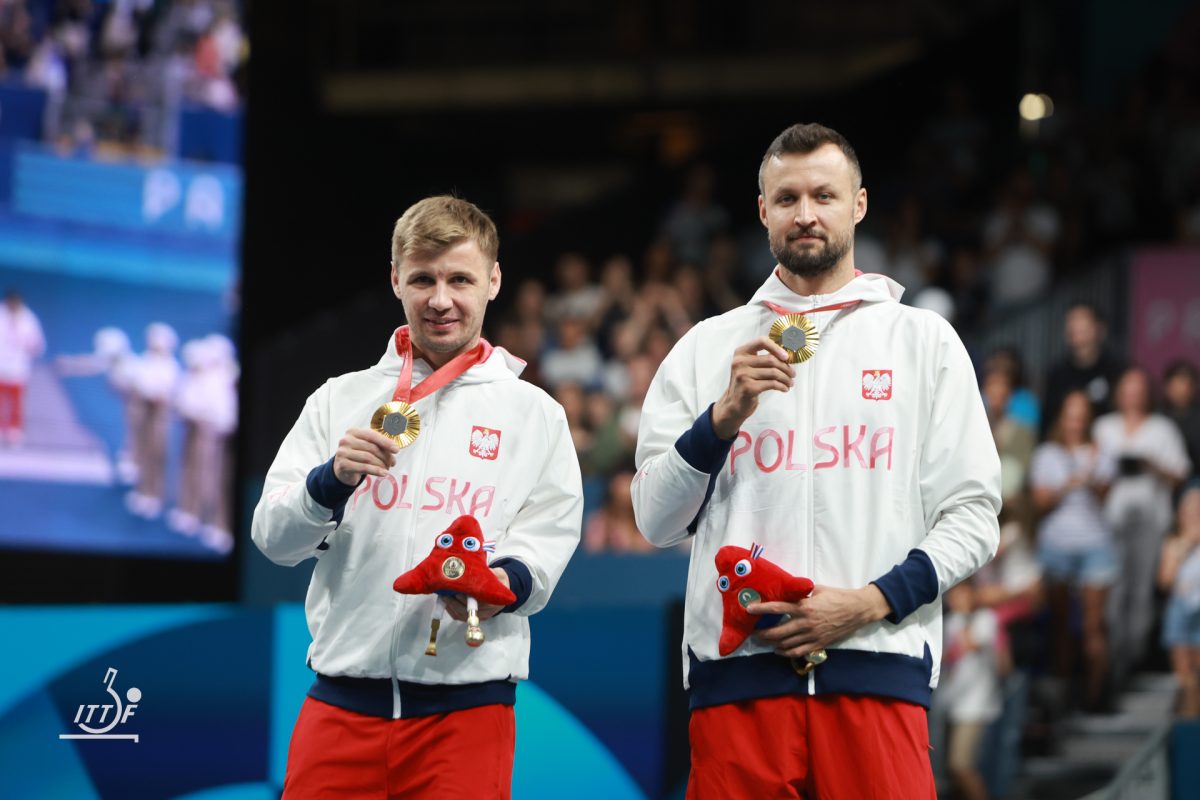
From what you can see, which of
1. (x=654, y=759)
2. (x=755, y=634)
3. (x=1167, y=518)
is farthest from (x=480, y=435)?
(x=1167, y=518)

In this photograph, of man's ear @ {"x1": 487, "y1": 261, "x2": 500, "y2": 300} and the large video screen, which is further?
the large video screen

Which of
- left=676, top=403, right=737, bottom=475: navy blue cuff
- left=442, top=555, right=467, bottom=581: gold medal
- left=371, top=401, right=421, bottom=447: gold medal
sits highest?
left=371, top=401, right=421, bottom=447: gold medal

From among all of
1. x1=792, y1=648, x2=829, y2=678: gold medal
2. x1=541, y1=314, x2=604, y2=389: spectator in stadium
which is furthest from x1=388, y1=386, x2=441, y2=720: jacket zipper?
x1=541, y1=314, x2=604, y2=389: spectator in stadium

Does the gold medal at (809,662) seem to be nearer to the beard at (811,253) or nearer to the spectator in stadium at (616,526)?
the beard at (811,253)

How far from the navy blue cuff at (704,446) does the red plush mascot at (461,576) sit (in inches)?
18.7

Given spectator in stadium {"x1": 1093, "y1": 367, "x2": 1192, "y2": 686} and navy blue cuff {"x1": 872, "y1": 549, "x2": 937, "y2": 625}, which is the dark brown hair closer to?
navy blue cuff {"x1": 872, "y1": 549, "x2": 937, "y2": 625}

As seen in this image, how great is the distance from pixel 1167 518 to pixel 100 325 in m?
7.27

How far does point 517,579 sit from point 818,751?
0.73 meters

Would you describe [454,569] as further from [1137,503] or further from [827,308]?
[1137,503]

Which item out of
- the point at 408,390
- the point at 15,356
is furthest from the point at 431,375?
the point at 15,356

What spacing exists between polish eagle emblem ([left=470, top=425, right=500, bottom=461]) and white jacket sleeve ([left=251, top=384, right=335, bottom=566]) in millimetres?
348

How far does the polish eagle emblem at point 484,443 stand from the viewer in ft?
12.1

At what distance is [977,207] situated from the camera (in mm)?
12922

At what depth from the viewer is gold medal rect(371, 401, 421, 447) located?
138 inches
